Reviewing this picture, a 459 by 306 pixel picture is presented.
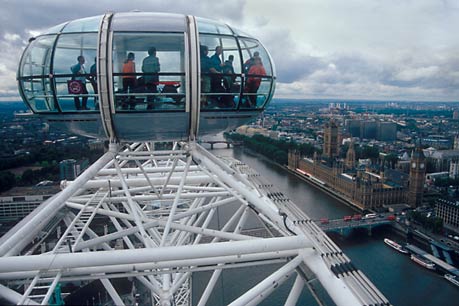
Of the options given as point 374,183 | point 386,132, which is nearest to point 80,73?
point 374,183

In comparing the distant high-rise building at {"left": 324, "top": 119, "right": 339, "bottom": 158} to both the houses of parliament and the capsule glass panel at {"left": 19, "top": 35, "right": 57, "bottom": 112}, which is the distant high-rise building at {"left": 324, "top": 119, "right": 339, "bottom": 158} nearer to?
the houses of parliament

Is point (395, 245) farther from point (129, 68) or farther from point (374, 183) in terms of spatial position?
point (129, 68)

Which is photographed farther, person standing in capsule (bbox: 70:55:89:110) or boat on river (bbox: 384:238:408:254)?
boat on river (bbox: 384:238:408:254)

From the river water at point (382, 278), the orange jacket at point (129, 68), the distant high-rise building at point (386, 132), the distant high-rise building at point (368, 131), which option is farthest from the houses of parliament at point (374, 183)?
the distant high-rise building at point (368, 131)

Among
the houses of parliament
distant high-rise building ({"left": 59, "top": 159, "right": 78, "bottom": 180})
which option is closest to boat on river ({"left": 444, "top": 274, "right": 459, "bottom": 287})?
the houses of parliament

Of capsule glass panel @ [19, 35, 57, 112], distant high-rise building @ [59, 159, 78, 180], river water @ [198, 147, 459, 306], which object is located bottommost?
river water @ [198, 147, 459, 306]

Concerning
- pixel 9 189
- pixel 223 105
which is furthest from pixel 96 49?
pixel 9 189

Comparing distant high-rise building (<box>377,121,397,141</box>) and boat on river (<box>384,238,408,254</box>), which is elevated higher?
distant high-rise building (<box>377,121,397,141</box>)
